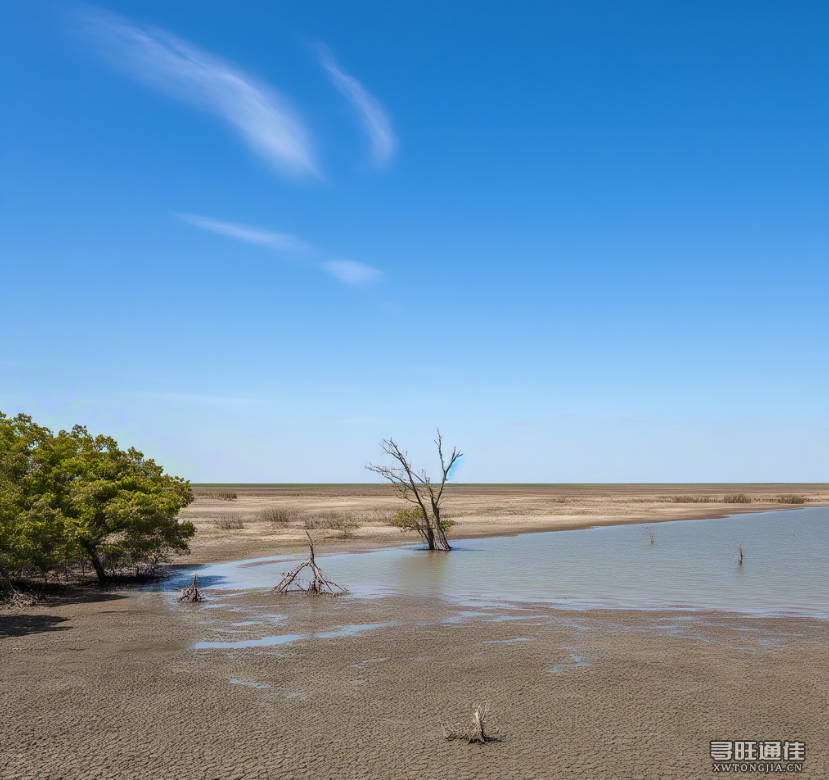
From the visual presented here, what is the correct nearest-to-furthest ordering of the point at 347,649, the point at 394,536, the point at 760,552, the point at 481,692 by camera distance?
the point at 481,692 < the point at 347,649 < the point at 760,552 < the point at 394,536

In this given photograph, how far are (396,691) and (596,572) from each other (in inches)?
796

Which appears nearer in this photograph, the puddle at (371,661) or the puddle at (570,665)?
the puddle at (570,665)

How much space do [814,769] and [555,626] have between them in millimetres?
9887

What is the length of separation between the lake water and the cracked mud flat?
424 centimetres

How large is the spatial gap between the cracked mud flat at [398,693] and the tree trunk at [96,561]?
589 centimetres

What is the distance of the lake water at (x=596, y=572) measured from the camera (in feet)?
81.1

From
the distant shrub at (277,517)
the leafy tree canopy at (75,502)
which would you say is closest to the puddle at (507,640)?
the leafy tree canopy at (75,502)

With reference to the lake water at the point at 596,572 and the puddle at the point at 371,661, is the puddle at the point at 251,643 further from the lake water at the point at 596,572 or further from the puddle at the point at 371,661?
the lake water at the point at 596,572

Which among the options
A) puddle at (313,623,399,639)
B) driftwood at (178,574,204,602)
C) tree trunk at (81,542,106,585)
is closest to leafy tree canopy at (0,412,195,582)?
tree trunk at (81,542,106,585)

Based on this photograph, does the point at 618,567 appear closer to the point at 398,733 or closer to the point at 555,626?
the point at 555,626

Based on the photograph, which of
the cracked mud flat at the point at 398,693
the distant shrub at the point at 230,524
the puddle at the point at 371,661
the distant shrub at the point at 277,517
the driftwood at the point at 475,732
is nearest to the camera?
the cracked mud flat at the point at 398,693

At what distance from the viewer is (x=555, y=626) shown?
19.2 m

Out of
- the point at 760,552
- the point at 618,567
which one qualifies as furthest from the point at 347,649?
the point at 760,552

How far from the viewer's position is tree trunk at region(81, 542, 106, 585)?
26.5 metres
